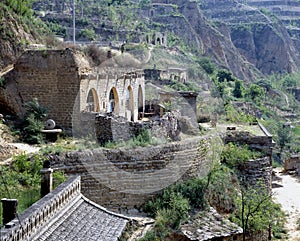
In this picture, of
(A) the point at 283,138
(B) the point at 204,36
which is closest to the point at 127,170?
(A) the point at 283,138

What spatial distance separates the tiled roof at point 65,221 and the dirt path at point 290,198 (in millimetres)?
8212

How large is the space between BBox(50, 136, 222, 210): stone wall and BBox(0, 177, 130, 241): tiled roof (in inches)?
69.4

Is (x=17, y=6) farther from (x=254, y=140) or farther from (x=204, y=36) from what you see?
(x=204, y=36)

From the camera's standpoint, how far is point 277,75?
91.4m

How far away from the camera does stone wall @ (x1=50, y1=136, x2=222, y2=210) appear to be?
1283 cm

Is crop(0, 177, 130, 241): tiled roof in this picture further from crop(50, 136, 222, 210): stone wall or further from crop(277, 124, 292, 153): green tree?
crop(277, 124, 292, 153): green tree

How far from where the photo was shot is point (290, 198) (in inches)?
865

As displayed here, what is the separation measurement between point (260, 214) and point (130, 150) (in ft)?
15.3

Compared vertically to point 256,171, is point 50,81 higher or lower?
higher

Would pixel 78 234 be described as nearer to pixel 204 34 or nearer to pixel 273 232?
pixel 273 232

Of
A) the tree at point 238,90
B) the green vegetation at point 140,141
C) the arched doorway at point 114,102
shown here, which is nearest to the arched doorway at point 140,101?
the arched doorway at point 114,102

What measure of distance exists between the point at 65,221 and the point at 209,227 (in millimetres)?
4735

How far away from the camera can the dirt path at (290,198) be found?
17.4 m

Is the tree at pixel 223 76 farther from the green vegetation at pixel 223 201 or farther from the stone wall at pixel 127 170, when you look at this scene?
the stone wall at pixel 127 170
